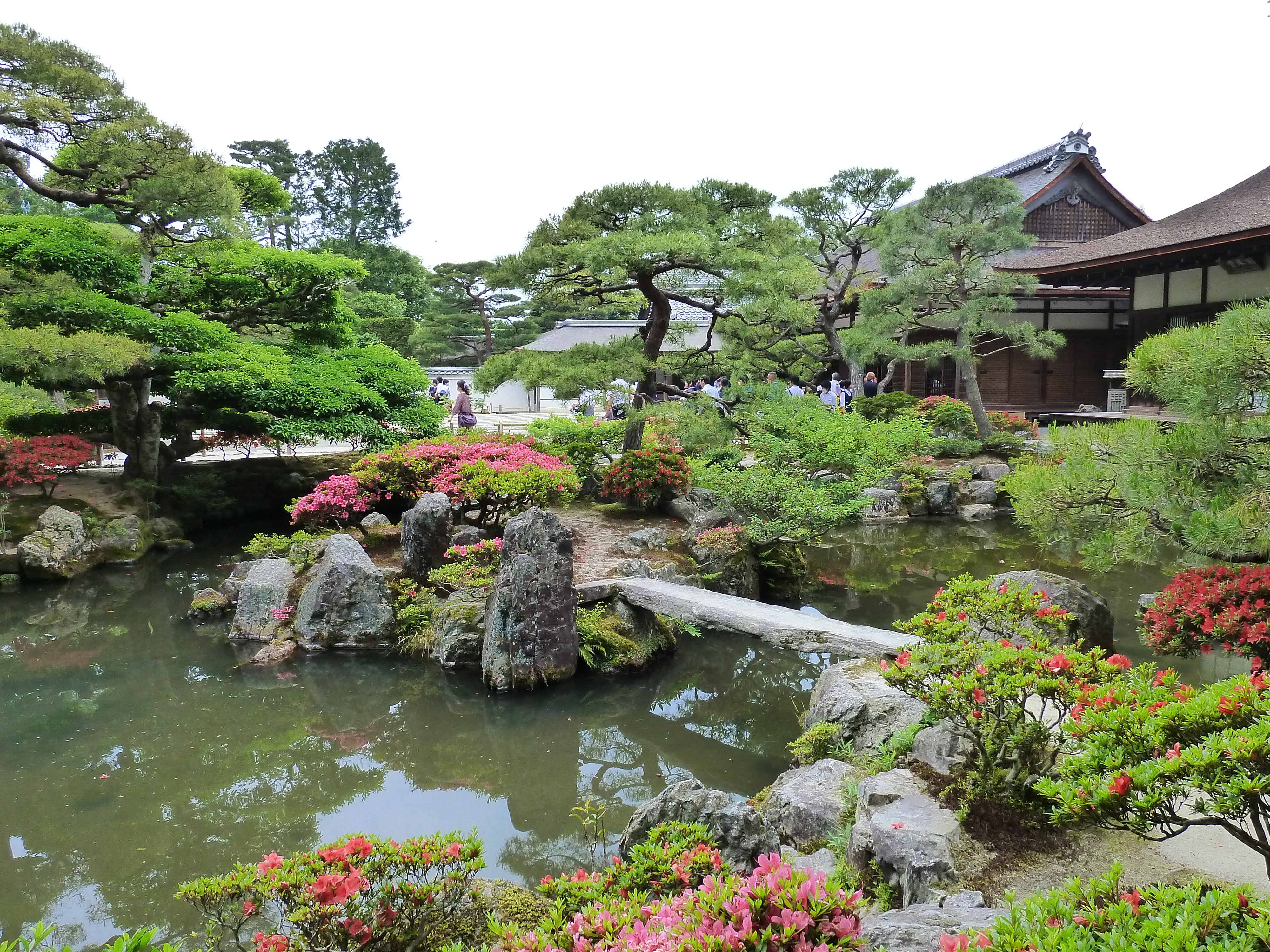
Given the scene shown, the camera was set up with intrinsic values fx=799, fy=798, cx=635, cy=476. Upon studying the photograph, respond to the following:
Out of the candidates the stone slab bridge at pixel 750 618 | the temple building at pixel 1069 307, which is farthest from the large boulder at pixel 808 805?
the temple building at pixel 1069 307

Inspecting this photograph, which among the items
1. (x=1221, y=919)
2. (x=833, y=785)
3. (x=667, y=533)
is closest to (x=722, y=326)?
(x=667, y=533)

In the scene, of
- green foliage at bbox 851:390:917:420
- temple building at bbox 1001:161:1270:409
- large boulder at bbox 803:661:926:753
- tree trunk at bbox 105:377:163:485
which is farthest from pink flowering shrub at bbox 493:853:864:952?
green foliage at bbox 851:390:917:420

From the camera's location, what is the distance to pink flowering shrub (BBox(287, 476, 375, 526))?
10.3 meters

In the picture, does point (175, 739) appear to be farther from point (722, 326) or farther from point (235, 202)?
point (722, 326)

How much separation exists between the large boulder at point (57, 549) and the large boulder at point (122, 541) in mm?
136

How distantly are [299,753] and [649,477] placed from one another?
6.12 metres

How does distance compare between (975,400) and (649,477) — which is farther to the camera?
(975,400)

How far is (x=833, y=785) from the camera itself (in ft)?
14.9

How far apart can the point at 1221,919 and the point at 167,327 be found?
13035 millimetres

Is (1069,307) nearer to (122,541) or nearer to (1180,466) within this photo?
(1180,466)

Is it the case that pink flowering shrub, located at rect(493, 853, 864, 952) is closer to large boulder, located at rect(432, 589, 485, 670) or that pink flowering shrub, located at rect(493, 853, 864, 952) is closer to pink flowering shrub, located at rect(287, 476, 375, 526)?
large boulder, located at rect(432, 589, 485, 670)

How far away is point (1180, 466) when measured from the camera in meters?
4.89

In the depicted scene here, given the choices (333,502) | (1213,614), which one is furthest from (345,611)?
(1213,614)

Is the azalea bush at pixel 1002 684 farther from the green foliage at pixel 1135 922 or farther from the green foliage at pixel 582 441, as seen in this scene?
the green foliage at pixel 582 441
